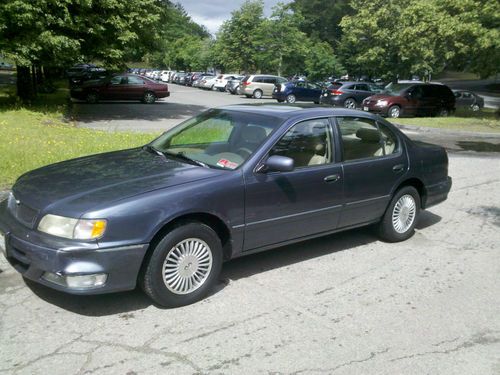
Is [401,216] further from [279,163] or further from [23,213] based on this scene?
[23,213]

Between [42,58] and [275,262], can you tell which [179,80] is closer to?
[42,58]

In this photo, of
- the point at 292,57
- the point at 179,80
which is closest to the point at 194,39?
the point at 179,80

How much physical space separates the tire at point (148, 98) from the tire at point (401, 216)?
921 inches

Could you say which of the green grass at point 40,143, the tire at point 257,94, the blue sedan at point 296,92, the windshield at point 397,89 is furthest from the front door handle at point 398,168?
the tire at point 257,94

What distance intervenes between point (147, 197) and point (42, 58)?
46.9ft

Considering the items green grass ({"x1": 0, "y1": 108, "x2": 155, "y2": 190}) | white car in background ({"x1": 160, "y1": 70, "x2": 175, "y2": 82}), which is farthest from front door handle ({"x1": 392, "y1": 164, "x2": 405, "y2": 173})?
white car in background ({"x1": 160, "y1": 70, "x2": 175, "y2": 82})

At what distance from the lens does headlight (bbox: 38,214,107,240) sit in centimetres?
355

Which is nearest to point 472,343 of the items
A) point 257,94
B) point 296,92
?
point 296,92

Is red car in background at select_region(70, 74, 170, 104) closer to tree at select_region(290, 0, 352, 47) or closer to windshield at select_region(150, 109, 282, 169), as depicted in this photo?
windshield at select_region(150, 109, 282, 169)

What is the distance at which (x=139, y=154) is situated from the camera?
4.98 metres

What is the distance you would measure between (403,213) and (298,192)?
1.75 metres

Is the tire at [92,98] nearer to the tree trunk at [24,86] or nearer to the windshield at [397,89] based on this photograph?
the tree trunk at [24,86]

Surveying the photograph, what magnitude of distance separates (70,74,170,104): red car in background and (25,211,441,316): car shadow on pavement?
22.3m

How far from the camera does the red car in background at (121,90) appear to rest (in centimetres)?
2597
